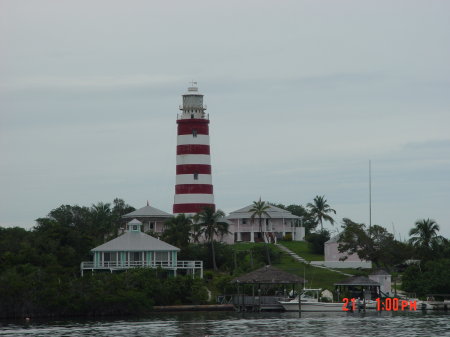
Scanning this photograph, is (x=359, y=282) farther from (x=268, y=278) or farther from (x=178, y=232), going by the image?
(x=178, y=232)

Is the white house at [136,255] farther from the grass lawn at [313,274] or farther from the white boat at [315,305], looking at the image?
the white boat at [315,305]

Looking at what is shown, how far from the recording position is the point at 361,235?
10675cm

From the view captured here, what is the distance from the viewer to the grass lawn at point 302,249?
11938 cm

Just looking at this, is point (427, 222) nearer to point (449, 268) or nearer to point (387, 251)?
point (387, 251)

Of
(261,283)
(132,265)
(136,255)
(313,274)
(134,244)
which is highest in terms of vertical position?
(134,244)

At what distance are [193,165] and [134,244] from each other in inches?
750

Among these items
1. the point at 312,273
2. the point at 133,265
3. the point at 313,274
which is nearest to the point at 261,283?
the point at 133,265

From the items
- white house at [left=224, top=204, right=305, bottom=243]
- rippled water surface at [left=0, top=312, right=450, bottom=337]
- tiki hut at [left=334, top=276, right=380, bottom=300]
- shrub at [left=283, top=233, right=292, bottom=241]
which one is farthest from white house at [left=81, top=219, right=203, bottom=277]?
shrub at [left=283, top=233, right=292, bottom=241]

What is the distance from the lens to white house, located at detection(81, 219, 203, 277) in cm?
9762

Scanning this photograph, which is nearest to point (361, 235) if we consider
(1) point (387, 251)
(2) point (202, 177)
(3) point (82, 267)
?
(1) point (387, 251)

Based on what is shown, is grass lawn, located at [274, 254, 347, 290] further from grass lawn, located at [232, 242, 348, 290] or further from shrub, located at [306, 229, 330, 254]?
shrub, located at [306, 229, 330, 254]

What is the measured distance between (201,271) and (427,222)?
2690cm

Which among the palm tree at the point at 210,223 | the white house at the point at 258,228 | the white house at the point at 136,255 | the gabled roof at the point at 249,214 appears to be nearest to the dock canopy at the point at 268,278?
the white house at the point at 136,255

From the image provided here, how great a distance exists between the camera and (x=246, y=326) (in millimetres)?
73438
